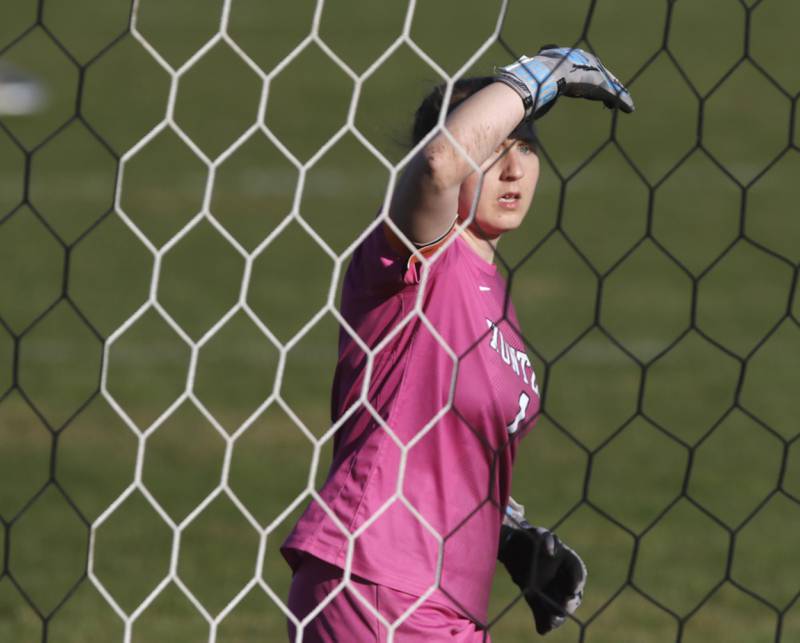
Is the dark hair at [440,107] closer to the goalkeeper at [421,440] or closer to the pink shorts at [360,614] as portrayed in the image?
the goalkeeper at [421,440]

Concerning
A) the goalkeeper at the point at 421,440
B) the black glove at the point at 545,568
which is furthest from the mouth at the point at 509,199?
the black glove at the point at 545,568

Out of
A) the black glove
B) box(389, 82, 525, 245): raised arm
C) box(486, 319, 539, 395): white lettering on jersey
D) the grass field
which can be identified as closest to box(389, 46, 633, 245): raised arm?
box(389, 82, 525, 245): raised arm

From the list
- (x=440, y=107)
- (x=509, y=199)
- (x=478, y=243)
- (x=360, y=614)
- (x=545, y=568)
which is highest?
(x=440, y=107)

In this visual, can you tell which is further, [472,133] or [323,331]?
[323,331]

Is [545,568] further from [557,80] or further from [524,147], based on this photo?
[557,80]

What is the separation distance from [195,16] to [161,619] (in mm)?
13887

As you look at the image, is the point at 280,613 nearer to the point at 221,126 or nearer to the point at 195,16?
the point at 221,126

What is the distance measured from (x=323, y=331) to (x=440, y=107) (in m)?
5.94

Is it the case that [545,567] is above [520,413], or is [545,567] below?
below

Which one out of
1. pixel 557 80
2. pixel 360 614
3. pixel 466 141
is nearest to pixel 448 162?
pixel 466 141

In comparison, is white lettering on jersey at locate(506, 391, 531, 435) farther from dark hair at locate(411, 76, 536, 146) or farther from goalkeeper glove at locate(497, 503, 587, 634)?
dark hair at locate(411, 76, 536, 146)

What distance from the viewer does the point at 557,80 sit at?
2.68 metres

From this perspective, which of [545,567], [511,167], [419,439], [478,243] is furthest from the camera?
[545,567]

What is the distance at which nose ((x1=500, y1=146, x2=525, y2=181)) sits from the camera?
2.88 metres
